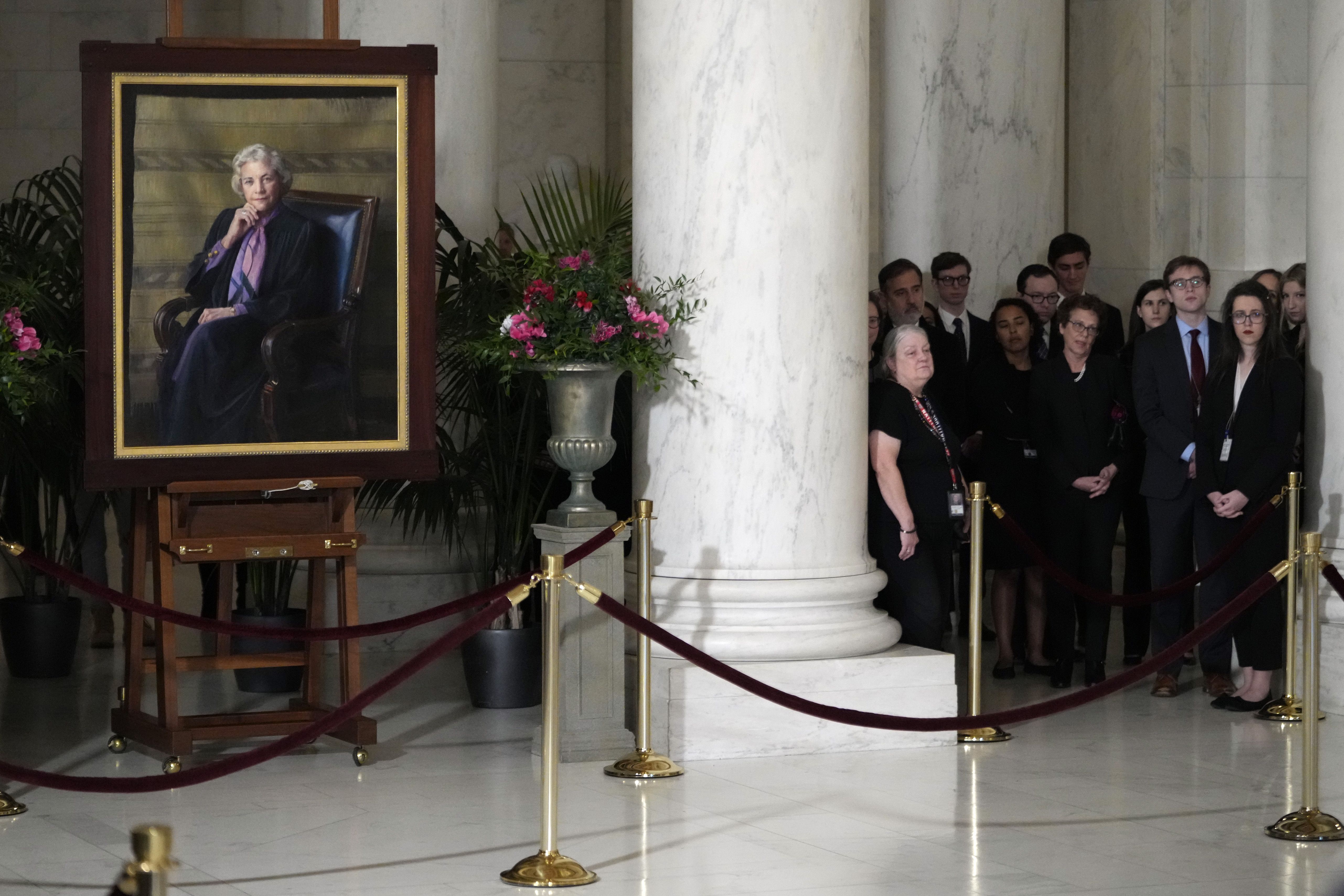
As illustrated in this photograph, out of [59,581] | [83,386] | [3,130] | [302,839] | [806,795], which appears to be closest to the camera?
[302,839]

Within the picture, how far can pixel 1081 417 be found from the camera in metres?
8.81

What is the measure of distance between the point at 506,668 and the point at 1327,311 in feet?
12.6

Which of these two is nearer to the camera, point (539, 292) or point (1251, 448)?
point (539, 292)

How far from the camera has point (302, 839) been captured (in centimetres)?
616

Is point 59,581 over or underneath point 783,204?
underneath

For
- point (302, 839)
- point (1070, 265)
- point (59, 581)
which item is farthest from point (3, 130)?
point (302, 839)

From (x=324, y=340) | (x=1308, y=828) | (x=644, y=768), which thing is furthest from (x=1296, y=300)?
(x=324, y=340)

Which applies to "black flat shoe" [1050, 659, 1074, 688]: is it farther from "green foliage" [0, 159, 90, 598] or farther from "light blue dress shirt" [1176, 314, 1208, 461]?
"green foliage" [0, 159, 90, 598]

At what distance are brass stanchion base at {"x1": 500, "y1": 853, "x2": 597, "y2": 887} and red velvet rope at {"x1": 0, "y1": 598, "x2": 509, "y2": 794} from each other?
25.3 inches

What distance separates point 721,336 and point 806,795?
1.80 m

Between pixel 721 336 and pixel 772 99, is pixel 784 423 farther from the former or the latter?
pixel 772 99

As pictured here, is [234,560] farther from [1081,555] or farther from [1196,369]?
[1196,369]

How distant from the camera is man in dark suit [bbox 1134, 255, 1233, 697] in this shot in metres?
8.61

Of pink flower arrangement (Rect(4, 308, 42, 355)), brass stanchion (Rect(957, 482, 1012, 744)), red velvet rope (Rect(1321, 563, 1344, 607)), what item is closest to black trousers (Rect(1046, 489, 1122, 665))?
brass stanchion (Rect(957, 482, 1012, 744))
